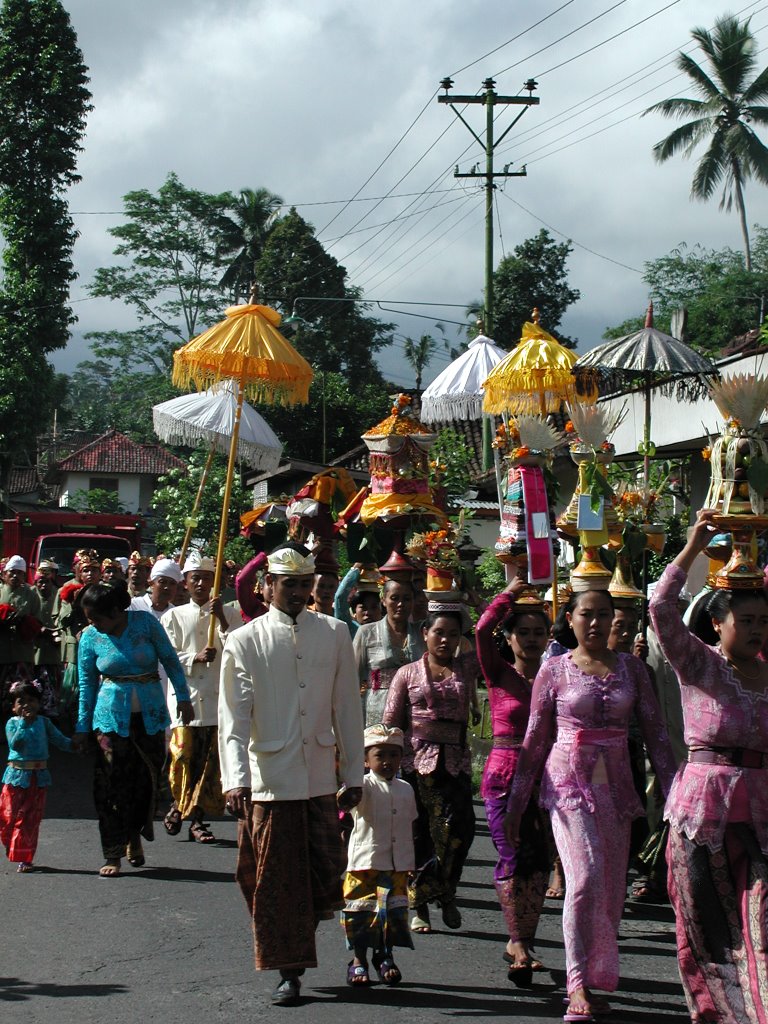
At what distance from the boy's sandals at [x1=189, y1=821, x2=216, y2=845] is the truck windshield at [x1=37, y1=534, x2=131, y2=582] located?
1071 cm

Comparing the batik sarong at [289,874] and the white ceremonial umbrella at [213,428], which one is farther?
the white ceremonial umbrella at [213,428]

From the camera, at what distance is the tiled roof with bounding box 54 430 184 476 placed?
62.3 m

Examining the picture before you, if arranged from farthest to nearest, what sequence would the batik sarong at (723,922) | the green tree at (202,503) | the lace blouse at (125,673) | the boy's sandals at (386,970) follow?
the green tree at (202,503) → the lace blouse at (125,673) → the boy's sandals at (386,970) → the batik sarong at (723,922)

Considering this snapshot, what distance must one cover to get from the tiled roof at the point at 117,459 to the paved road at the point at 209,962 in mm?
53857

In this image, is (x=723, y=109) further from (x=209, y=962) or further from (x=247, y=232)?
(x=209, y=962)

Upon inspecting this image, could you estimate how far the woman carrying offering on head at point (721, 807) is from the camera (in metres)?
4.96

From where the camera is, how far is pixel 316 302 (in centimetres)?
4869

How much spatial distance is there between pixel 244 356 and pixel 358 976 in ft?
17.4

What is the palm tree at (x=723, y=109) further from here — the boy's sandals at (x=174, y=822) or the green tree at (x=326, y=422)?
the boy's sandals at (x=174, y=822)

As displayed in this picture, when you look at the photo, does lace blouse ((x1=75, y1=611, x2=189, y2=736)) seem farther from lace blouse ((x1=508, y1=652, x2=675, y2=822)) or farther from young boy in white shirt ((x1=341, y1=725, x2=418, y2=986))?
lace blouse ((x1=508, y1=652, x2=675, y2=822))

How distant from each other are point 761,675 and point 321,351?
45.7 m

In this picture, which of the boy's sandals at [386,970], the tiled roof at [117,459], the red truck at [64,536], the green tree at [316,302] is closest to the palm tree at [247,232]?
the green tree at [316,302]

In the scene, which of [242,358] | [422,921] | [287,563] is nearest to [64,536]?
[242,358]

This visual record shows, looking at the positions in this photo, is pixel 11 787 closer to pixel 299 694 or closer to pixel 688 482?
pixel 299 694
